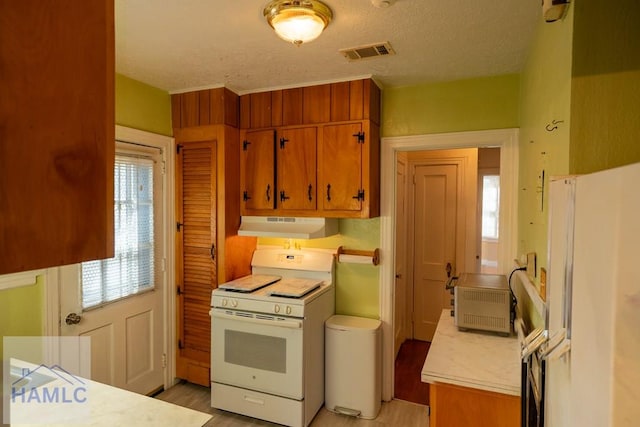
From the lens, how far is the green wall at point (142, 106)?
8.23ft

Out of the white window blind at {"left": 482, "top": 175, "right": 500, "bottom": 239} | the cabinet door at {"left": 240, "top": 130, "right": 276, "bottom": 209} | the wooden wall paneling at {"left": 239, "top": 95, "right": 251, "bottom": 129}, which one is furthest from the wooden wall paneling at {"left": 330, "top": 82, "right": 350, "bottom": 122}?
the white window blind at {"left": 482, "top": 175, "right": 500, "bottom": 239}

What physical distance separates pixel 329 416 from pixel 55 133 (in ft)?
8.72

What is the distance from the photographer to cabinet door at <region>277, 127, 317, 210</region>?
2709 mm

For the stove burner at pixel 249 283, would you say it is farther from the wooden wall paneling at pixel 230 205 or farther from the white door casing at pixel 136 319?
the white door casing at pixel 136 319

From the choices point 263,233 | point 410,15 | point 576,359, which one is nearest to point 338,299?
point 263,233

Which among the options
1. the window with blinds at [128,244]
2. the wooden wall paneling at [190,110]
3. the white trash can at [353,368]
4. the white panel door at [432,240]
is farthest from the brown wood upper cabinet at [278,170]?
the white panel door at [432,240]

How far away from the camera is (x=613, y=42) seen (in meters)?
0.99

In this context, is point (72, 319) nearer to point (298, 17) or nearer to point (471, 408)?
point (298, 17)

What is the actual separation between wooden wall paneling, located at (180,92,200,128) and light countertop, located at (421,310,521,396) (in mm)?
2346

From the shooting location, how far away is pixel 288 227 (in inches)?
110

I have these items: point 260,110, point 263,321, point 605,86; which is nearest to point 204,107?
point 260,110

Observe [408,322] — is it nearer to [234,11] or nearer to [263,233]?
[263,233]

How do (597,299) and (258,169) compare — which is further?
(258,169)

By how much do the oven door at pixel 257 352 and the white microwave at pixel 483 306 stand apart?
3.32ft
